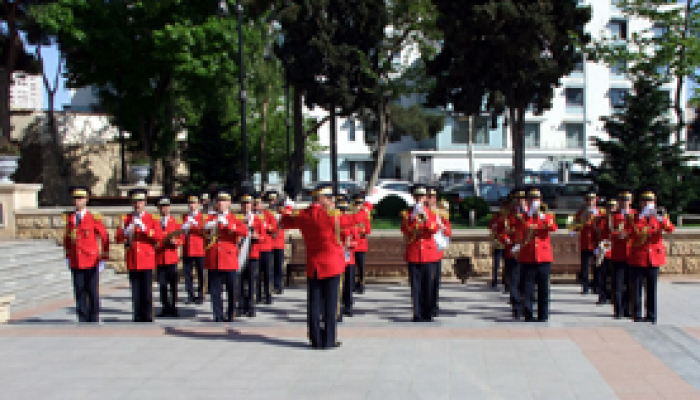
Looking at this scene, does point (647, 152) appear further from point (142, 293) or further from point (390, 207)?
point (142, 293)

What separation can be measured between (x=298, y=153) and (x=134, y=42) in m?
8.55

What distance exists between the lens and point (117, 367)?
6895 millimetres

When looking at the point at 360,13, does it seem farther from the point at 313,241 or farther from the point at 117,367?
the point at 117,367

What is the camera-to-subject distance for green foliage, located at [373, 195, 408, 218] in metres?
19.4

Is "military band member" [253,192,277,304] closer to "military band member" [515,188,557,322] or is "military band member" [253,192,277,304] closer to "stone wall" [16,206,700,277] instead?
"stone wall" [16,206,700,277]

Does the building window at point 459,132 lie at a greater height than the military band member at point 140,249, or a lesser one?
greater

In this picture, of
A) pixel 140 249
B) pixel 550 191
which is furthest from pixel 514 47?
pixel 550 191

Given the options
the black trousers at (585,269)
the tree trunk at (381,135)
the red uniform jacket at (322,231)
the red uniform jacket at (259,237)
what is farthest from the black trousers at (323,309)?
the tree trunk at (381,135)

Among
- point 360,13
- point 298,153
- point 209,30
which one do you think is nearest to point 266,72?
point 209,30

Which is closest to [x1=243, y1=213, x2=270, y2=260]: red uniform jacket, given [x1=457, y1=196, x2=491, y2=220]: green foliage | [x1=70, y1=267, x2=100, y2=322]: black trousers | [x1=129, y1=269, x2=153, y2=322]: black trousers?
[x1=129, y1=269, x2=153, y2=322]: black trousers

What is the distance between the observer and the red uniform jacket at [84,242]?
919 cm

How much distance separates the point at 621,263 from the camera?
9867 millimetres

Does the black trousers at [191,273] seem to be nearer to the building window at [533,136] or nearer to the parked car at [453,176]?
the parked car at [453,176]

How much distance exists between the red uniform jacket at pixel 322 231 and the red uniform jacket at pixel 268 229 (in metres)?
3.16
